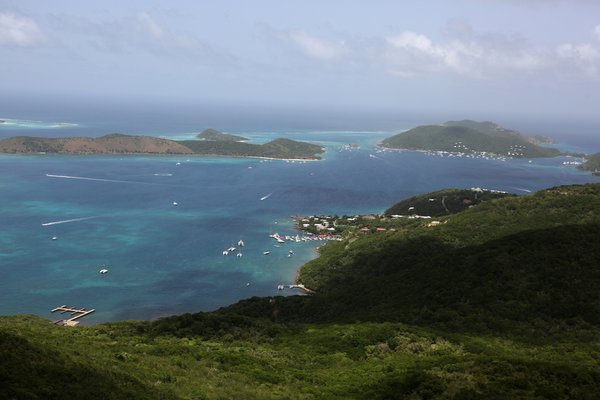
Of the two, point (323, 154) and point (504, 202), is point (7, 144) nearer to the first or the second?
point (323, 154)

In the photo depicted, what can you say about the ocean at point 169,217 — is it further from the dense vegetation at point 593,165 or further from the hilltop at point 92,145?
the dense vegetation at point 593,165

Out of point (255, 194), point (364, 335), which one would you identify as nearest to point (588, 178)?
point (255, 194)

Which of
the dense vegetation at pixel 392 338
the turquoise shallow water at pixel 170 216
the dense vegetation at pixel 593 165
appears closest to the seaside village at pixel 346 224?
the turquoise shallow water at pixel 170 216

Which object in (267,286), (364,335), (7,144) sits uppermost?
(7,144)

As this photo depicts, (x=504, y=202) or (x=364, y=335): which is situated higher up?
(x=504, y=202)

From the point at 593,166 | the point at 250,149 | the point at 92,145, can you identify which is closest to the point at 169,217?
the point at 92,145

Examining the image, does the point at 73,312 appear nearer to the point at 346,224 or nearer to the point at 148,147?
the point at 346,224

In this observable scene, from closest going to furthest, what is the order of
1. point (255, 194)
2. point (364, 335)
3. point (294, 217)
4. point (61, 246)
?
point (364, 335) < point (61, 246) < point (294, 217) < point (255, 194)
